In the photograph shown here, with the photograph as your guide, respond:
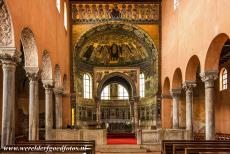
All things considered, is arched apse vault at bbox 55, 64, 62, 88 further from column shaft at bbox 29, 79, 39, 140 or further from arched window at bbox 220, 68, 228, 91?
arched window at bbox 220, 68, 228, 91

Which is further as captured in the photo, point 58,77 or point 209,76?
point 58,77

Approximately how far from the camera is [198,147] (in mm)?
13047

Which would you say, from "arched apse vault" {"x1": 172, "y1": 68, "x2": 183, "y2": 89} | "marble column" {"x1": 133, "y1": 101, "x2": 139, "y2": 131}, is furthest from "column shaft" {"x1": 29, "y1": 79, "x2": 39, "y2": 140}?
"marble column" {"x1": 133, "y1": 101, "x2": 139, "y2": 131}

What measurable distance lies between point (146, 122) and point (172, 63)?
10241 millimetres

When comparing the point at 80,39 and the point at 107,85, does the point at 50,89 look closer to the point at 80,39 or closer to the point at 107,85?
the point at 80,39

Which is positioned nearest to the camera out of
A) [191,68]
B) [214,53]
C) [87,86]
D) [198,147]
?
[198,147]

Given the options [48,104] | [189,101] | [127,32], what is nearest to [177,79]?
[189,101]

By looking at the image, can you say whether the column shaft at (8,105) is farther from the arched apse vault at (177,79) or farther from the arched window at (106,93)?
the arched window at (106,93)

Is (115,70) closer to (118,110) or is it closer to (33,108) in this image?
(118,110)

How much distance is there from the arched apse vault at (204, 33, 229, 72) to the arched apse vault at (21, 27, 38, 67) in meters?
8.14

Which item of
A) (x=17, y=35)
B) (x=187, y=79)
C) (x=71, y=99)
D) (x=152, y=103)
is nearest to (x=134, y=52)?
(x=152, y=103)

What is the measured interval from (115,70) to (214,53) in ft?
69.7

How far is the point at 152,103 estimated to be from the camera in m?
34.9

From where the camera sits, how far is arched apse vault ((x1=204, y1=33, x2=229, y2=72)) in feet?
59.9
